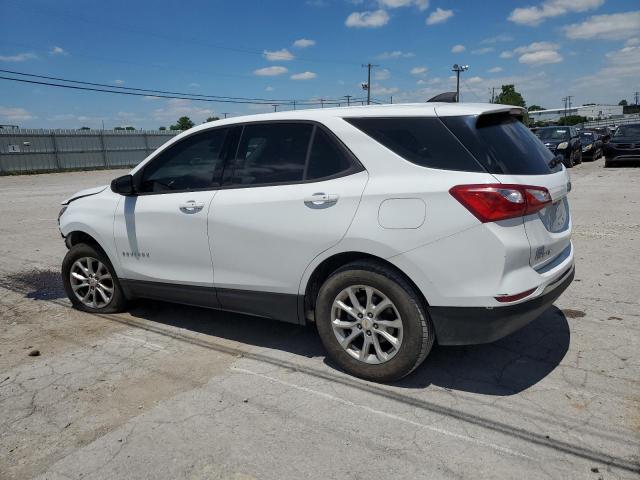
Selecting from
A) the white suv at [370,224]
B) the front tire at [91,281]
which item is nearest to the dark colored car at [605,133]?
the white suv at [370,224]

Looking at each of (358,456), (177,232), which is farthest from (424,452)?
(177,232)

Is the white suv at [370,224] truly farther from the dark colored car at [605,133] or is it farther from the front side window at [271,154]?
the dark colored car at [605,133]

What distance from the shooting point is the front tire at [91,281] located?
4.92 metres

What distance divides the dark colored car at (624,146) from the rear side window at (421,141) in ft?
64.5

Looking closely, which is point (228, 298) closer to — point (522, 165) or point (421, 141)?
point (421, 141)

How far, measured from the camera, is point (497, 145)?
3.26m

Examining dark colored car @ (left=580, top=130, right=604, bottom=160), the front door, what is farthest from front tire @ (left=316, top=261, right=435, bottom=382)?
dark colored car @ (left=580, top=130, right=604, bottom=160)

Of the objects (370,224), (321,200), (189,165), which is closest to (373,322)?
(370,224)

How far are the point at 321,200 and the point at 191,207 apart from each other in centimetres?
122

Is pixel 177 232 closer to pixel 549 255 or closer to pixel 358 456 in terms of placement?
pixel 358 456

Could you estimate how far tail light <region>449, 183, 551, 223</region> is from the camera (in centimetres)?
299

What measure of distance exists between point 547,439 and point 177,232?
9.91ft

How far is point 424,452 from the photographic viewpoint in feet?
8.95

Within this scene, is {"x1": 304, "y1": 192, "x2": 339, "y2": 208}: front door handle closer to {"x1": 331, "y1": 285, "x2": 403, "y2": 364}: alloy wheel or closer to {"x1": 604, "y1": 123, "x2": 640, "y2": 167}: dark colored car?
{"x1": 331, "y1": 285, "x2": 403, "y2": 364}: alloy wheel
